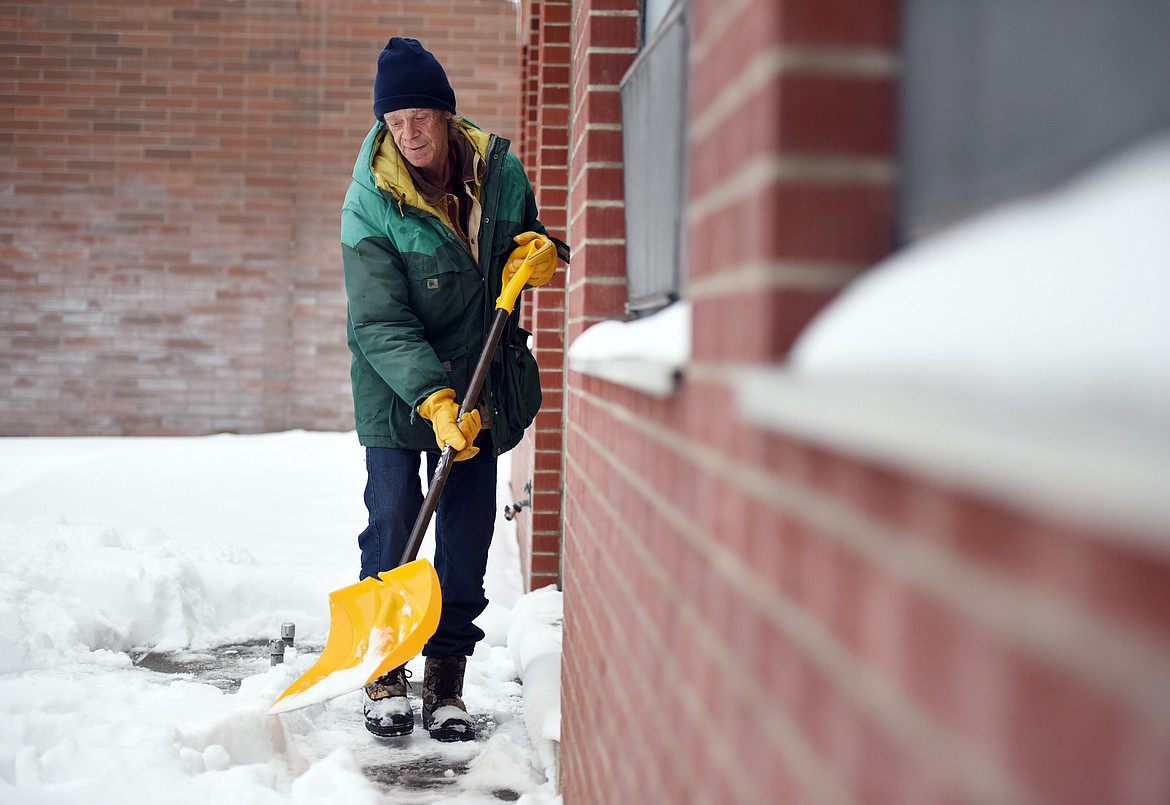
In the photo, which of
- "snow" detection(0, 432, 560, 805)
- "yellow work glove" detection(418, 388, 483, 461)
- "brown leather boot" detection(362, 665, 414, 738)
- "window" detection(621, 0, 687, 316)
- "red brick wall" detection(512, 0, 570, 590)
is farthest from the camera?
"red brick wall" detection(512, 0, 570, 590)

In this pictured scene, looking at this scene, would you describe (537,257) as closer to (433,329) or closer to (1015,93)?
(433,329)

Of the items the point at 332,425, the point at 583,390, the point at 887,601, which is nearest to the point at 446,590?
the point at 583,390

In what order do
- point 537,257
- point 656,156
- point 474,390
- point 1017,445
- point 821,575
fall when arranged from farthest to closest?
1. point 537,257
2. point 474,390
3. point 656,156
4. point 821,575
5. point 1017,445

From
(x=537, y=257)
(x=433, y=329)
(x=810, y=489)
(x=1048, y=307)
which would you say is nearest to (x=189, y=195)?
(x=433, y=329)

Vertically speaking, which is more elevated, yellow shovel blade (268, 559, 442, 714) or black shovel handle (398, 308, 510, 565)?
black shovel handle (398, 308, 510, 565)

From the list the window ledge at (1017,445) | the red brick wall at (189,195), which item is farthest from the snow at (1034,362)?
the red brick wall at (189,195)

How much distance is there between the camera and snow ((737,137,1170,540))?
0.48 meters

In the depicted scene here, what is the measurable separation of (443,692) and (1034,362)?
314 cm

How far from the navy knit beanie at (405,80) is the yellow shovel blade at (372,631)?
1298 millimetres

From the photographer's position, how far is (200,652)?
4324 millimetres

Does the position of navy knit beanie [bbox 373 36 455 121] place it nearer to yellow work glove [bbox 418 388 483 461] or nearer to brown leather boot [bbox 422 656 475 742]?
yellow work glove [bbox 418 388 483 461]

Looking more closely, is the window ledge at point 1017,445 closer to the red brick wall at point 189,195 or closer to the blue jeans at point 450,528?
the blue jeans at point 450,528

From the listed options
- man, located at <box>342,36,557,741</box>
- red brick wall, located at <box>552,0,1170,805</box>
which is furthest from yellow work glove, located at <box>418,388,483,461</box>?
red brick wall, located at <box>552,0,1170,805</box>

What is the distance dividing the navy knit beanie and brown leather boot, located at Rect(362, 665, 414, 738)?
5.56ft
